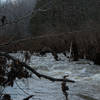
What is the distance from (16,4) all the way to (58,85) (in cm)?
360

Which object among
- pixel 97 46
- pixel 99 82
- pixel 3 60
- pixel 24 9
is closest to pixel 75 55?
pixel 97 46

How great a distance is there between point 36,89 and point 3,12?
3.13 meters

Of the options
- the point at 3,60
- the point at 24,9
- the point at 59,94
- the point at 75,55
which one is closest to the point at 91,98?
the point at 59,94

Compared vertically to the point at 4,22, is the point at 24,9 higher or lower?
higher

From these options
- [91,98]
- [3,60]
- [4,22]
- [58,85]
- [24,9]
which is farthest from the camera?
[58,85]

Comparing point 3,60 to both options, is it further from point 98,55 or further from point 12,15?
point 98,55

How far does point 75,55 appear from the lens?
12711mm

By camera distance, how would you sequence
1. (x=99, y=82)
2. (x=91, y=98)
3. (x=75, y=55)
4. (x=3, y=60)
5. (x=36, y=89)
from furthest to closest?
(x=75, y=55)
(x=99, y=82)
(x=36, y=89)
(x=91, y=98)
(x=3, y=60)

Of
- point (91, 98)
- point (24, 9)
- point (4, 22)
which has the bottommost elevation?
point (91, 98)

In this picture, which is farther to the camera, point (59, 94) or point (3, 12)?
point (59, 94)

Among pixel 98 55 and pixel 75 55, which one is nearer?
pixel 98 55

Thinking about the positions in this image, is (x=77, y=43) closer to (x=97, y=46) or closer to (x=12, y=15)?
(x=97, y=46)

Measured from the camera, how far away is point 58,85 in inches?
241

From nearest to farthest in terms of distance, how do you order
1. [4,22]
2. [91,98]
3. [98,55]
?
[4,22] → [91,98] → [98,55]
